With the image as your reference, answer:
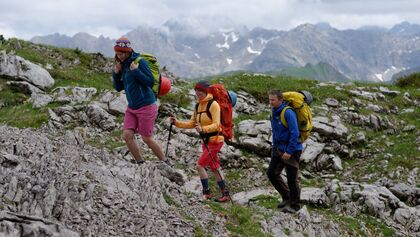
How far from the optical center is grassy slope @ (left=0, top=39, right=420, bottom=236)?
42.9 ft

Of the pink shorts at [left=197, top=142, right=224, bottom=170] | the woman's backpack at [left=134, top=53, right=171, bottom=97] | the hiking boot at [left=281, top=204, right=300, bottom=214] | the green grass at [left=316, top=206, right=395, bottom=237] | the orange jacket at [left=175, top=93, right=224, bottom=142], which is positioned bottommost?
the green grass at [left=316, top=206, right=395, bottom=237]

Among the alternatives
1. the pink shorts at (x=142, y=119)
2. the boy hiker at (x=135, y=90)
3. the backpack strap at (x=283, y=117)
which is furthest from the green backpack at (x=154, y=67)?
the backpack strap at (x=283, y=117)

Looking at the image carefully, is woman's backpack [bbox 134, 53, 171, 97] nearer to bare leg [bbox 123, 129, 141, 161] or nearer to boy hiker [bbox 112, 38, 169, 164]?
boy hiker [bbox 112, 38, 169, 164]

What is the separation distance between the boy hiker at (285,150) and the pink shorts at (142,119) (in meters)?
3.14

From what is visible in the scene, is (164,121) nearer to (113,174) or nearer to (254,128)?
(254,128)

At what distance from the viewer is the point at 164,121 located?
64.0 ft

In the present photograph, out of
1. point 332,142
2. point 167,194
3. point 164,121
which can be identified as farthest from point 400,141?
point 167,194

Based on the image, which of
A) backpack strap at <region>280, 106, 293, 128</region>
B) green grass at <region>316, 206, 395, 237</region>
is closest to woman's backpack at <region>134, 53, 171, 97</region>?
backpack strap at <region>280, 106, 293, 128</region>

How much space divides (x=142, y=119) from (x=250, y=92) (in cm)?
1320

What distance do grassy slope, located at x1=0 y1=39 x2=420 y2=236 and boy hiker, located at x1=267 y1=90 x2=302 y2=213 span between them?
1.00 metres

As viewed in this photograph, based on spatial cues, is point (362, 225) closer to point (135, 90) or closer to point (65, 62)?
point (135, 90)

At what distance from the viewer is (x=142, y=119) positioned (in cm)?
1178

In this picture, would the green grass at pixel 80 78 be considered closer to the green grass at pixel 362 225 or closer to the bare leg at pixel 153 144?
the bare leg at pixel 153 144

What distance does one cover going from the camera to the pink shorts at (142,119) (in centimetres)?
1176
